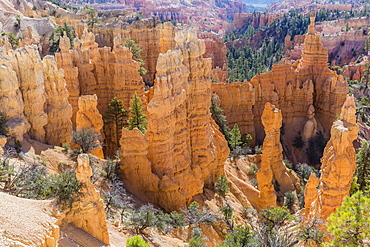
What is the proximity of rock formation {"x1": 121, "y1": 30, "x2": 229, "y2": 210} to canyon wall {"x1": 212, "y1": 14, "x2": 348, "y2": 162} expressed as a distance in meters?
20.8

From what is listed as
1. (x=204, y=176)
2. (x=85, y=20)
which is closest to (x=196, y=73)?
(x=204, y=176)

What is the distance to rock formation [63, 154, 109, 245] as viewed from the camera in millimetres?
13867

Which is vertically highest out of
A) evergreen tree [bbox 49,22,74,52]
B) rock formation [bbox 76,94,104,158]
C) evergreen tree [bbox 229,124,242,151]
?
evergreen tree [bbox 49,22,74,52]

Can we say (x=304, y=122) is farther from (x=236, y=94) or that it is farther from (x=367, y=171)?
(x=367, y=171)

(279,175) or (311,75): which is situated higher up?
(311,75)

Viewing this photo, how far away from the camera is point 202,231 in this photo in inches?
Result: 810

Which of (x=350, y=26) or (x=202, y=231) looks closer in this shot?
(x=202, y=231)

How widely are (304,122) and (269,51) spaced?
5259cm

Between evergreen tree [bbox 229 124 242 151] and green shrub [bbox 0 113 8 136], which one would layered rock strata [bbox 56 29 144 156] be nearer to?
evergreen tree [bbox 229 124 242 151]

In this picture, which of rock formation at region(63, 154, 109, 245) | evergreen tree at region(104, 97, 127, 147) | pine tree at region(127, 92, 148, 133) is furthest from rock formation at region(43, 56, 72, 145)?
rock formation at region(63, 154, 109, 245)

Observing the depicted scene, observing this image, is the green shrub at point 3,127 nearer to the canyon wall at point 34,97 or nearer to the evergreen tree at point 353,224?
the canyon wall at point 34,97

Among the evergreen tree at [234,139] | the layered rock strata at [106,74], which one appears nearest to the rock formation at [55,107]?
the layered rock strata at [106,74]

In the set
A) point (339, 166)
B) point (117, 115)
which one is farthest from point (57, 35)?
point (339, 166)

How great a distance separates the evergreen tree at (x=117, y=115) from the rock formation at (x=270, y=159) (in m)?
11.4
